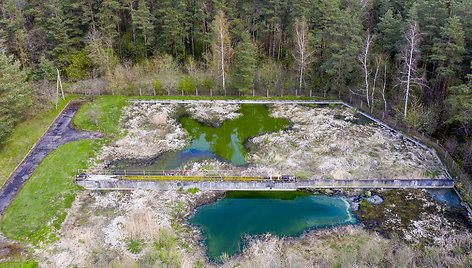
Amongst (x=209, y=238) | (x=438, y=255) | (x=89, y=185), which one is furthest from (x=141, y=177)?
(x=438, y=255)

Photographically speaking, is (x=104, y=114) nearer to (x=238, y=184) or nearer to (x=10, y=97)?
(x=10, y=97)

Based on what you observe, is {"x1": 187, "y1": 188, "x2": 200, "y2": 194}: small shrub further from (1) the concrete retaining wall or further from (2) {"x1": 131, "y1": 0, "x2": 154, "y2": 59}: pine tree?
(2) {"x1": 131, "y1": 0, "x2": 154, "y2": 59}: pine tree

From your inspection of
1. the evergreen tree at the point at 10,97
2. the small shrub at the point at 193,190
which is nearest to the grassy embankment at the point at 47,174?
the evergreen tree at the point at 10,97

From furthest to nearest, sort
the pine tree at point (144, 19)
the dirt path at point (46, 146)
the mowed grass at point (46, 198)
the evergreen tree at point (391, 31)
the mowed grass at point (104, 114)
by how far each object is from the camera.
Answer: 1. the pine tree at point (144, 19)
2. the evergreen tree at point (391, 31)
3. the mowed grass at point (104, 114)
4. the dirt path at point (46, 146)
5. the mowed grass at point (46, 198)

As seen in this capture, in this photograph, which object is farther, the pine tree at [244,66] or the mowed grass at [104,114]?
the pine tree at [244,66]

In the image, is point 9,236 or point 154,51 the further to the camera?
point 154,51

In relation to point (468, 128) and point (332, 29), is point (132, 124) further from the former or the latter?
point (468, 128)

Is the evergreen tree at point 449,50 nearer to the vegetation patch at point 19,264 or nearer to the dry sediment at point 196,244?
the dry sediment at point 196,244
